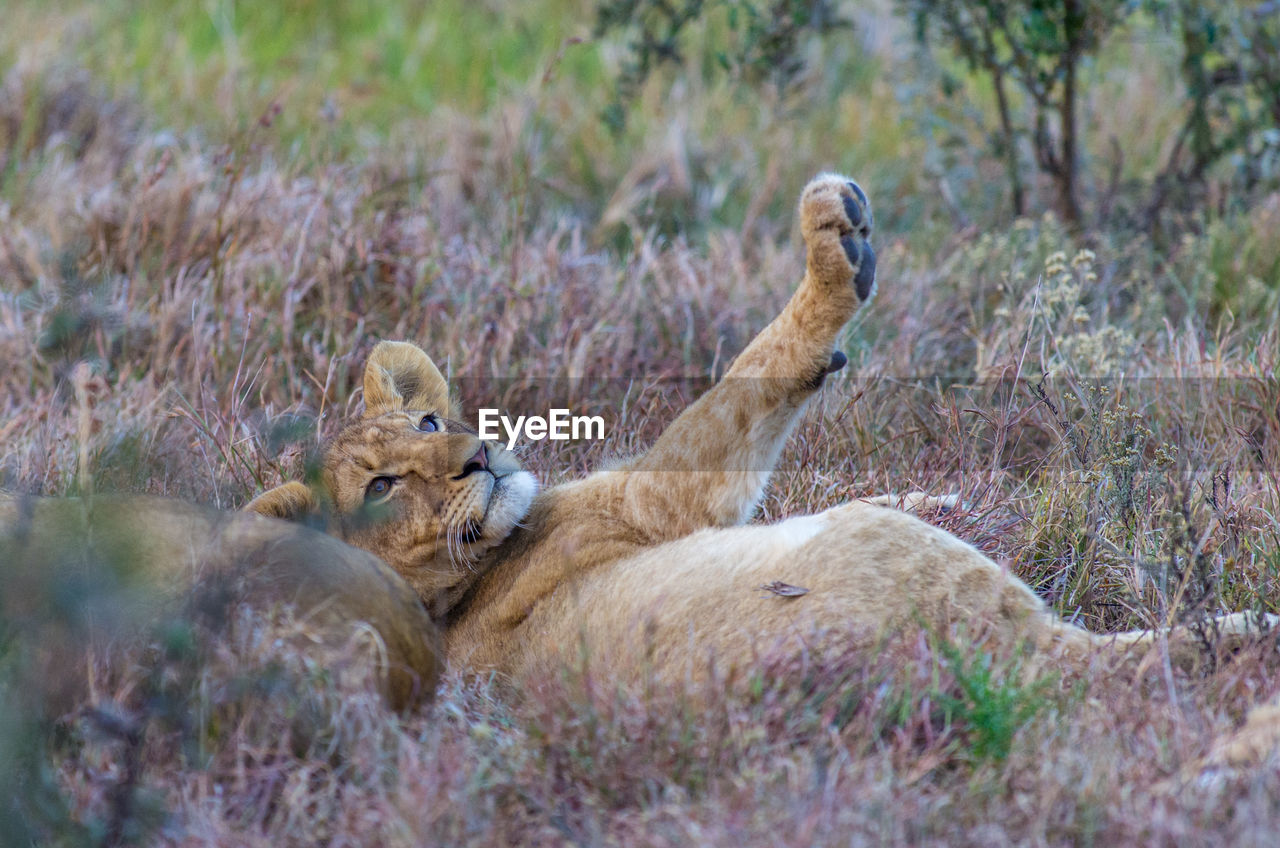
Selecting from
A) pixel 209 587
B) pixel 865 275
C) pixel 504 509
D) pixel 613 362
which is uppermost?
pixel 865 275

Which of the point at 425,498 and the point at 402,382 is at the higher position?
the point at 402,382

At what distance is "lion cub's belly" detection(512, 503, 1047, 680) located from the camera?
3078 millimetres

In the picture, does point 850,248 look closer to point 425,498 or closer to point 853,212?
point 853,212

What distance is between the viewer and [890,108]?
323 inches

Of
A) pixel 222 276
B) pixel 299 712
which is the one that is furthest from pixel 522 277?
pixel 299 712

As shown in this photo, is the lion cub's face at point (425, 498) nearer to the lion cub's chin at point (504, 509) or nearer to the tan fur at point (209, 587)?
the lion cub's chin at point (504, 509)

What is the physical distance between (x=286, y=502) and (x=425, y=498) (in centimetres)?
41

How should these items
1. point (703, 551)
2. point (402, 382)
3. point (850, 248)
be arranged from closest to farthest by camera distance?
1. point (703, 551)
2. point (850, 248)
3. point (402, 382)

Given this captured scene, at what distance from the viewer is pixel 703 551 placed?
3.38 m

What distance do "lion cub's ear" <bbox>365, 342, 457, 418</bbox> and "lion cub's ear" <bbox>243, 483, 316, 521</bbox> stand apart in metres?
0.55

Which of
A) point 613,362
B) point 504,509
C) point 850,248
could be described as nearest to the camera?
point 850,248

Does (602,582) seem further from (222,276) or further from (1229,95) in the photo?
(1229,95)

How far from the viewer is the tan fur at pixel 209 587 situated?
8.83ft

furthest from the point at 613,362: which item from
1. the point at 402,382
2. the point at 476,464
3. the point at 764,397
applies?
Answer: the point at 764,397
